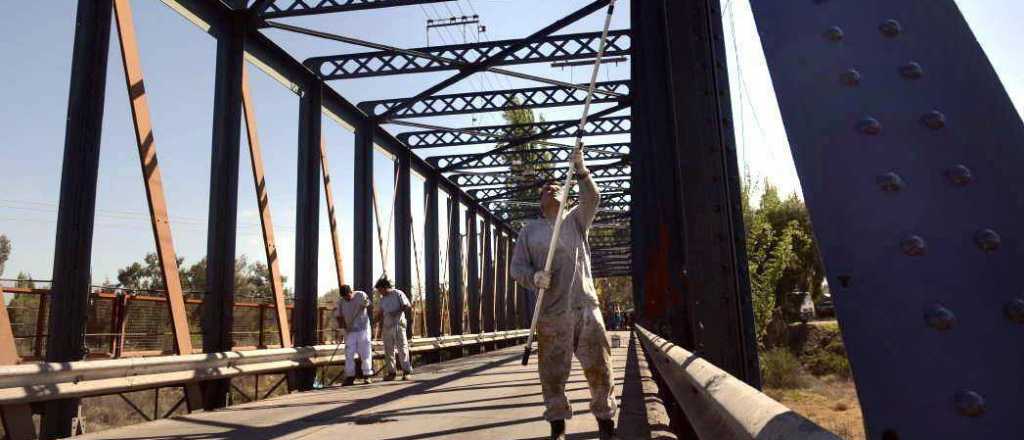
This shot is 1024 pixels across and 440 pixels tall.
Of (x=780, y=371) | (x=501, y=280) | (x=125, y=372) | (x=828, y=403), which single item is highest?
(x=501, y=280)

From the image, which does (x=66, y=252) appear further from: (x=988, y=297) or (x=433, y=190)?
(x=433, y=190)

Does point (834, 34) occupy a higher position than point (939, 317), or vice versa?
point (834, 34)

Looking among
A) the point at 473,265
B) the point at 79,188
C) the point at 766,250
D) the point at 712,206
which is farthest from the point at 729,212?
the point at 473,265

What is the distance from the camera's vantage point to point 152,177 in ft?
28.5

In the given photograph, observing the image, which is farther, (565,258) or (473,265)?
(473,265)

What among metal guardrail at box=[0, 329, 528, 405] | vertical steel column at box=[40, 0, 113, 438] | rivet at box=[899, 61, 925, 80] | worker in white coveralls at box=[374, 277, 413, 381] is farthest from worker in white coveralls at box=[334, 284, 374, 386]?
rivet at box=[899, 61, 925, 80]

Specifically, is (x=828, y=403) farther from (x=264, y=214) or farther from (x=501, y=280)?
(x=501, y=280)

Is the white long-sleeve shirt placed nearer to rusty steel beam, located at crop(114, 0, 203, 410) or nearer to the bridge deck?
the bridge deck

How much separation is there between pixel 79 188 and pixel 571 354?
588 centimetres

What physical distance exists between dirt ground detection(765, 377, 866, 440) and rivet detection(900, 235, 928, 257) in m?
11.6

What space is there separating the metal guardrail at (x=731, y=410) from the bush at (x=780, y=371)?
14.9 metres

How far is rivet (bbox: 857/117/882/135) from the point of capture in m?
1.28

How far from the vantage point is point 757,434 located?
4.20 feet

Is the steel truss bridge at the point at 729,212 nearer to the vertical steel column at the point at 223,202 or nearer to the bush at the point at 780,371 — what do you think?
the vertical steel column at the point at 223,202
